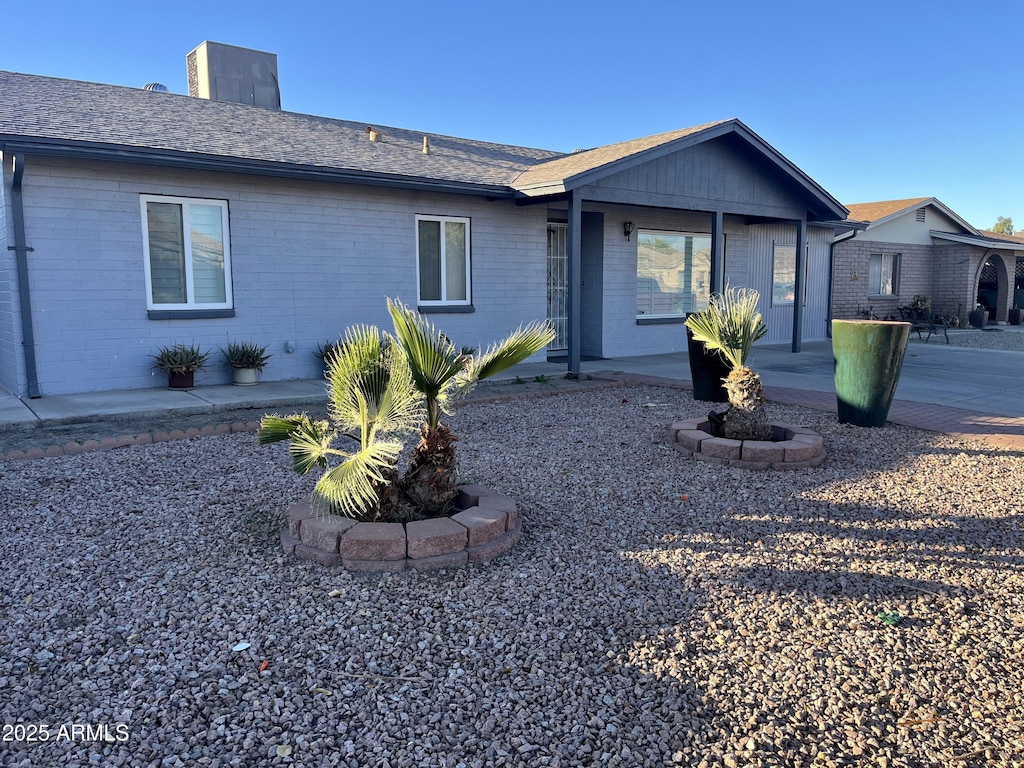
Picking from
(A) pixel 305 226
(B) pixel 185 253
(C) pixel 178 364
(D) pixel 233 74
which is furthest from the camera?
(D) pixel 233 74

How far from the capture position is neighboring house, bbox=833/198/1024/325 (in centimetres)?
1914

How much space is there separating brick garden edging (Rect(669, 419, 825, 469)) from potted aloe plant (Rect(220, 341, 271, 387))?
5545 millimetres

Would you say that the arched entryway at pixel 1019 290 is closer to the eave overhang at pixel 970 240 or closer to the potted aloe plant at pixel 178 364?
the eave overhang at pixel 970 240

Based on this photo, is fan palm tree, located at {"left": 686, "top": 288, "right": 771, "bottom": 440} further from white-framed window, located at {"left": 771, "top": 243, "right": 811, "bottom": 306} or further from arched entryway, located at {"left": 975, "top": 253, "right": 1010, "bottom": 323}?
arched entryway, located at {"left": 975, "top": 253, "right": 1010, "bottom": 323}

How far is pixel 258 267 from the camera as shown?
9375mm

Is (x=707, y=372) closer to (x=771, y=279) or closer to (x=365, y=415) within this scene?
(x=365, y=415)

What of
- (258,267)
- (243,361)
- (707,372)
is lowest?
(707,372)

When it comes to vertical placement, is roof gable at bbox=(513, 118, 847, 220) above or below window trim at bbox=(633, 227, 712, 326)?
above

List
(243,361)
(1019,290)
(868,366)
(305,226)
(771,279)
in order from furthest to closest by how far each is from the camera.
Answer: (1019,290), (771,279), (305,226), (243,361), (868,366)

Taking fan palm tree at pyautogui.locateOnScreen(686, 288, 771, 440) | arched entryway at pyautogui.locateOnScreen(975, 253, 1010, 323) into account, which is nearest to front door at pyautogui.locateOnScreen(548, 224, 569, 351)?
fan palm tree at pyautogui.locateOnScreen(686, 288, 771, 440)

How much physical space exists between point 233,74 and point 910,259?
18.6 m

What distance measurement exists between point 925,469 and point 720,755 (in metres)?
4.34

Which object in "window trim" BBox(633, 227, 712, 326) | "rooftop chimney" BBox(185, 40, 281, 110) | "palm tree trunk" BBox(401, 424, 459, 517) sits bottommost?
"palm tree trunk" BBox(401, 424, 459, 517)

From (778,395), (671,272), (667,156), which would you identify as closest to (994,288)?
(671,272)
